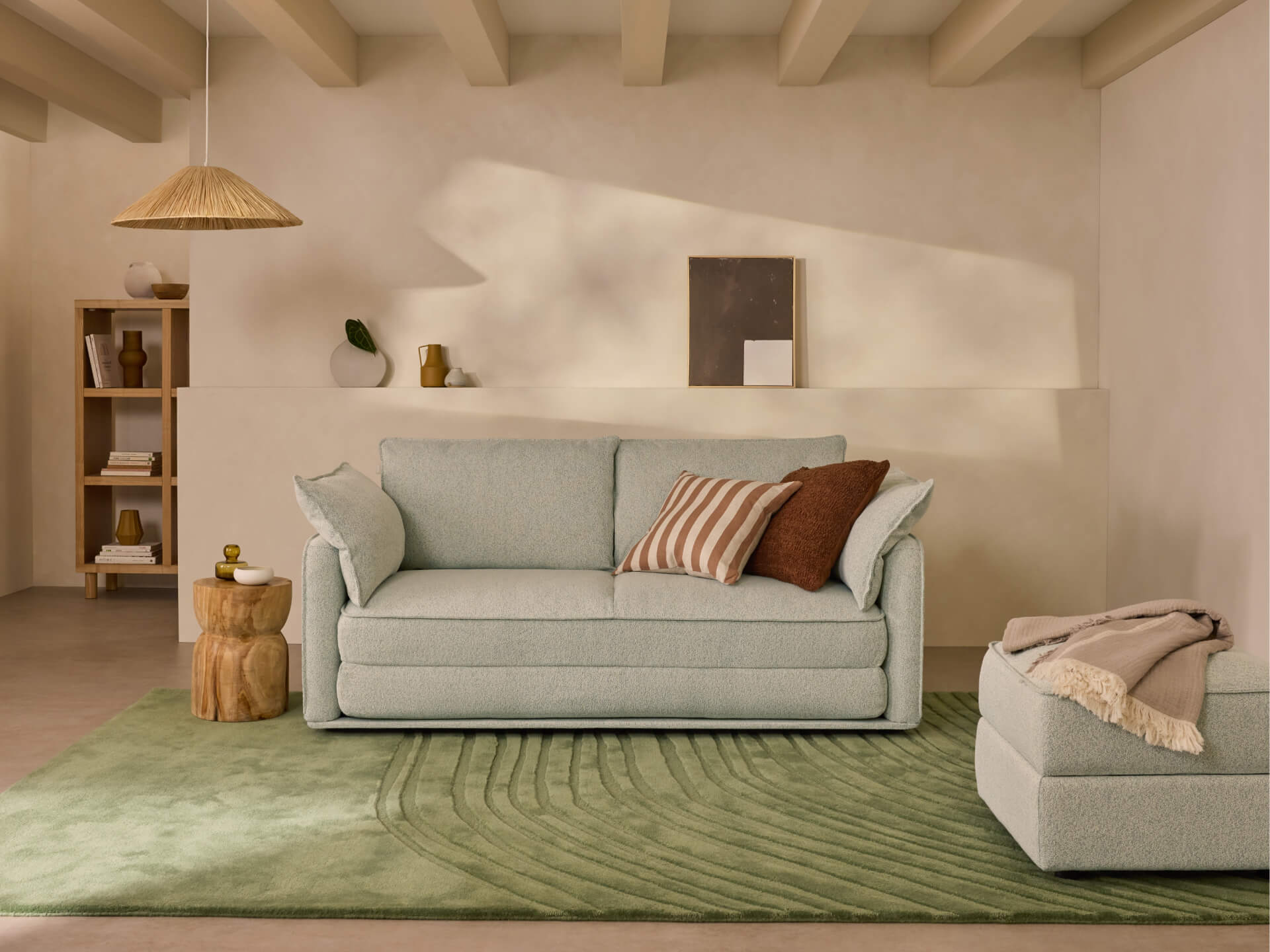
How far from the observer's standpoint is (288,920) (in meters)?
2.24

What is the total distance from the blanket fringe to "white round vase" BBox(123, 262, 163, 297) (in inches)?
208

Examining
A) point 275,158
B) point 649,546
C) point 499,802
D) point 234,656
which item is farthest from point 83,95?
point 499,802

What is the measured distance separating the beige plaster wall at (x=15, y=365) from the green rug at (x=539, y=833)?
10.6 ft

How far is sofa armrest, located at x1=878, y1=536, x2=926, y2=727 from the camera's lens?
341cm

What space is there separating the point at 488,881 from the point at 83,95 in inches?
176

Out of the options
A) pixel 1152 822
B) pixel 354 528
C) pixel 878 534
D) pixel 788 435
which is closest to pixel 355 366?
pixel 354 528

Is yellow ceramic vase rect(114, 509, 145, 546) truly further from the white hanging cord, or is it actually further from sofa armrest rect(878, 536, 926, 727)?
sofa armrest rect(878, 536, 926, 727)

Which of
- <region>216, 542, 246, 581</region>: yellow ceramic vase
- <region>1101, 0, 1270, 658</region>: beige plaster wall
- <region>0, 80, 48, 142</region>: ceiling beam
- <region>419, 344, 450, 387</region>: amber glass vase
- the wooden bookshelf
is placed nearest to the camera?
<region>216, 542, 246, 581</region>: yellow ceramic vase

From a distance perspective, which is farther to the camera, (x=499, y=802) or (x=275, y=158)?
(x=275, y=158)

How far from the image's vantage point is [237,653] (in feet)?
11.9

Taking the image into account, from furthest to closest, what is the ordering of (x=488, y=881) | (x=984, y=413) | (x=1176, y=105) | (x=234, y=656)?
(x=984, y=413) < (x=1176, y=105) < (x=234, y=656) < (x=488, y=881)

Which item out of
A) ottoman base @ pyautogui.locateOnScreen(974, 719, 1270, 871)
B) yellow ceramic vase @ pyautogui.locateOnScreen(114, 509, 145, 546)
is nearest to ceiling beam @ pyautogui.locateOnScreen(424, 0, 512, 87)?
yellow ceramic vase @ pyautogui.locateOnScreen(114, 509, 145, 546)

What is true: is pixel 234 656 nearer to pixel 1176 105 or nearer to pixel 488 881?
pixel 488 881

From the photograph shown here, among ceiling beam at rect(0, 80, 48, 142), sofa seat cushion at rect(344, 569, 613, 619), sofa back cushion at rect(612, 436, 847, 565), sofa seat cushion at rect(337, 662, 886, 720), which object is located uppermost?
ceiling beam at rect(0, 80, 48, 142)
